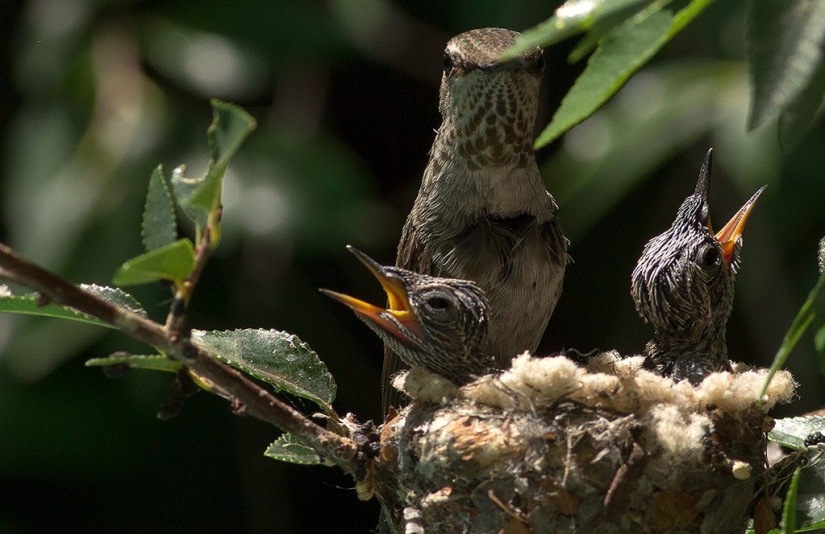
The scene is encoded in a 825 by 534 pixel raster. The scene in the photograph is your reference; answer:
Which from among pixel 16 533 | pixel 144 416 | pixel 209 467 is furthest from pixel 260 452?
pixel 16 533

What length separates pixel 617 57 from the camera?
1194mm

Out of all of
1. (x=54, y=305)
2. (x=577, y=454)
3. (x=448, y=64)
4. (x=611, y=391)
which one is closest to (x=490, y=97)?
(x=448, y=64)

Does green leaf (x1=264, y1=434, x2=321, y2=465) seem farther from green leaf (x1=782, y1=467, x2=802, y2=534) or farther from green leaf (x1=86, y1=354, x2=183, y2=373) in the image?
green leaf (x1=782, y1=467, x2=802, y2=534)

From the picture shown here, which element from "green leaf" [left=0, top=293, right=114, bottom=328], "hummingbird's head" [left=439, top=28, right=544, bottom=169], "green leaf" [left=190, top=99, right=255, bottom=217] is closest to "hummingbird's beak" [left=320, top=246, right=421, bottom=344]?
"hummingbird's head" [left=439, top=28, right=544, bottom=169]

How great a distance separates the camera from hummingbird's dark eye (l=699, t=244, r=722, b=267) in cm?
256

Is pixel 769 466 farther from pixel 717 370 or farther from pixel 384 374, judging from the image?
pixel 384 374

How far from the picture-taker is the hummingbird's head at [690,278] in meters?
2.56

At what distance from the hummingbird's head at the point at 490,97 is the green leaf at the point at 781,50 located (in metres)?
1.45

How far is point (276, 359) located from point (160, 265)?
0.80 metres

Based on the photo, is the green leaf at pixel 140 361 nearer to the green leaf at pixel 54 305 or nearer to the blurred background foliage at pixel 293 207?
the green leaf at pixel 54 305

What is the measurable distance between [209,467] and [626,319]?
159cm

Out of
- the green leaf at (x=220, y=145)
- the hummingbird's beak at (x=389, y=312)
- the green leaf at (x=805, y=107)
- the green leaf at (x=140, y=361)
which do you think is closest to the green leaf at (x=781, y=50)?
the green leaf at (x=805, y=107)

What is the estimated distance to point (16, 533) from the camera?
3.96 m

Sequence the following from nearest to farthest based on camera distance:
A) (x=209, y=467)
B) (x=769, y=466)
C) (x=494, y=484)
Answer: (x=494, y=484) → (x=769, y=466) → (x=209, y=467)
